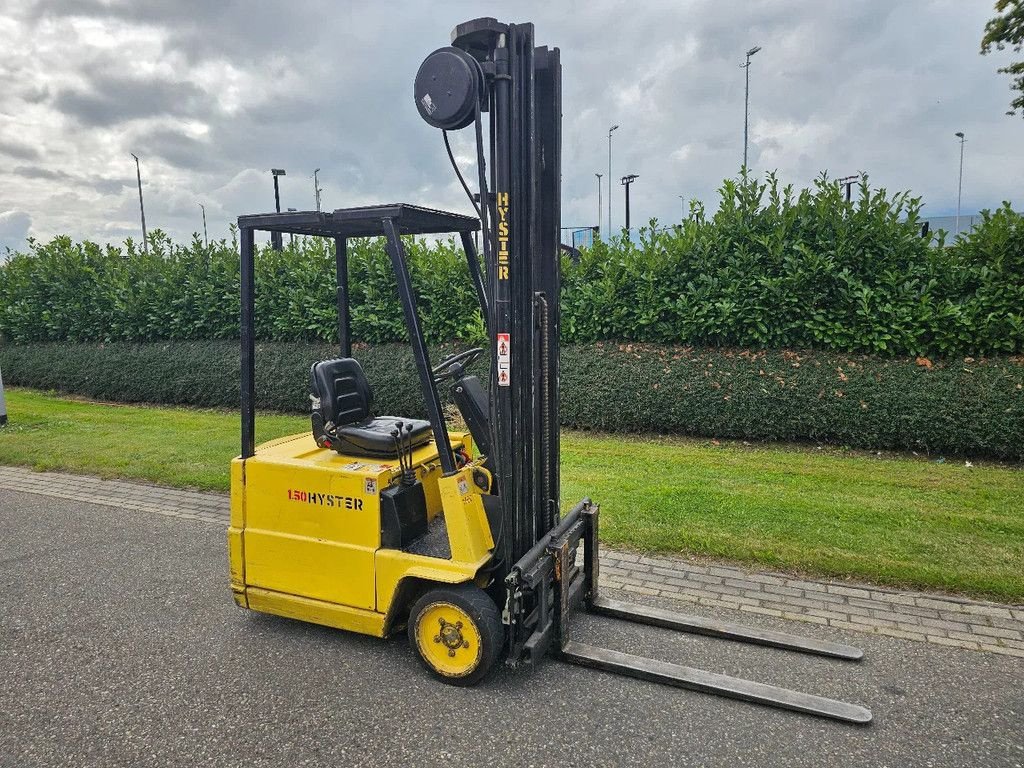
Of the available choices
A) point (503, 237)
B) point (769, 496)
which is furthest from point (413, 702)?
point (769, 496)

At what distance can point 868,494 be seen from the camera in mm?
6887

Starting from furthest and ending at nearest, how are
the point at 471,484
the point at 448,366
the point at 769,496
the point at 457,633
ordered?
the point at 769,496, the point at 448,366, the point at 471,484, the point at 457,633

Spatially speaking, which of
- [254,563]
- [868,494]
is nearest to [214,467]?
[254,563]

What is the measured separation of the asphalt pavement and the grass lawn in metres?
1.01

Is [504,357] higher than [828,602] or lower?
higher

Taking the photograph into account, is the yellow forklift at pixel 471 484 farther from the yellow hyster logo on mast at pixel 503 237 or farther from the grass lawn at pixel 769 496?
the grass lawn at pixel 769 496

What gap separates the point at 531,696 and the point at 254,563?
1.89m

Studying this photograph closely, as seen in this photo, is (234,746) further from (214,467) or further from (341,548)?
(214,467)

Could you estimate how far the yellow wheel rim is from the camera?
12.6 feet

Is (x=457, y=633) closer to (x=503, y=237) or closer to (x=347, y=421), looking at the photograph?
(x=347, y=421)

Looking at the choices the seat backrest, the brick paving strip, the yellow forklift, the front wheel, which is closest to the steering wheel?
the yellow forklift

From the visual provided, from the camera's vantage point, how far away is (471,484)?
4.05 metres

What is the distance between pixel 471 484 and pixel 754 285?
6.57 m

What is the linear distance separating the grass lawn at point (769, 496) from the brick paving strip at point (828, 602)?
0.66 ft
